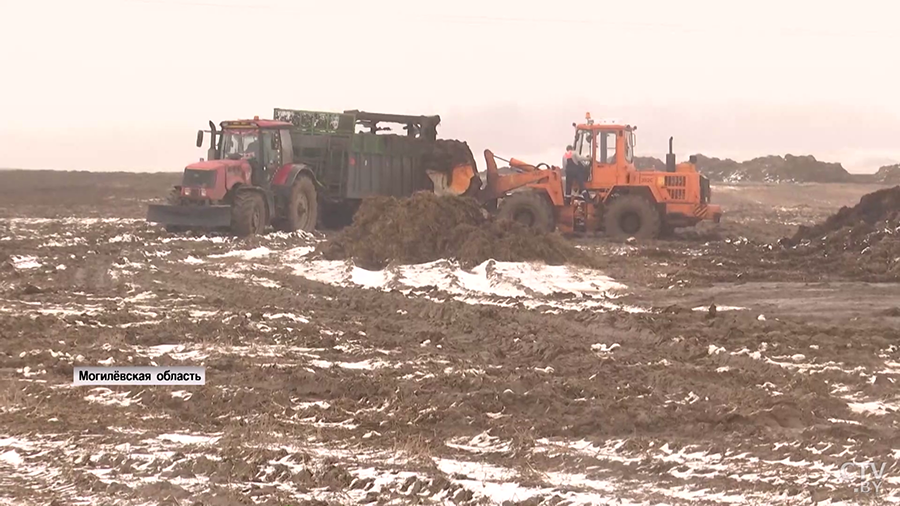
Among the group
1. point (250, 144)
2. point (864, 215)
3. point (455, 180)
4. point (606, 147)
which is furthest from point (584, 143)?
point (250, 144)

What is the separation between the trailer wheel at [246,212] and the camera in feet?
69.5

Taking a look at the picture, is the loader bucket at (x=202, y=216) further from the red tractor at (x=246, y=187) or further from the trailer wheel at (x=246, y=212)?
the trailer wheel at (x=246, y=212)

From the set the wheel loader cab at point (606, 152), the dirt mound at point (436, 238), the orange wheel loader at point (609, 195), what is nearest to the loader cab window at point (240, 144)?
the dirt mound at point (436, 238)

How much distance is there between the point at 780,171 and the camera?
261 ft

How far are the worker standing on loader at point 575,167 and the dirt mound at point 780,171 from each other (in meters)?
55.8

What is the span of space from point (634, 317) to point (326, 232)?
48.1ft

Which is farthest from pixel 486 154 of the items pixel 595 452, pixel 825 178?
pixel 825 178

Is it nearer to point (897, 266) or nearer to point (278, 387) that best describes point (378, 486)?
point (278, 387)

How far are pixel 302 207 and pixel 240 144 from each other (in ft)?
6.20

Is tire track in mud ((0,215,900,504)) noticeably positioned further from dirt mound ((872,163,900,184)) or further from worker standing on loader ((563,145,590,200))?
dirt mound ((872,163,900,184))

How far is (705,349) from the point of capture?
9.56 meters

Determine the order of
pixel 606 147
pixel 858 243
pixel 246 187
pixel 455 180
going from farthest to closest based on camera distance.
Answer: pixel 455 180 → pixel 606 147 → pixel 246 187 → pixel 858 243

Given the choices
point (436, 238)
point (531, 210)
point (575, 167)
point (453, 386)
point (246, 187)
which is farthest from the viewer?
point (575, 167)

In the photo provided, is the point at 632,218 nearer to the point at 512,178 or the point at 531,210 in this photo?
the point at 531,210
